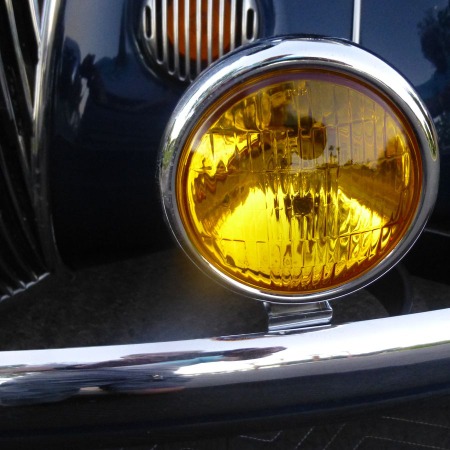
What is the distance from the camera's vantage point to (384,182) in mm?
728

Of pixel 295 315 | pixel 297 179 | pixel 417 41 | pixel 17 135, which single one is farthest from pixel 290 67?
pixel 17 135

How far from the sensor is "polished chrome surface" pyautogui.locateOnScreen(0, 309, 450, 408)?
30.7 inches

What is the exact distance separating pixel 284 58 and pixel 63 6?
452 mm

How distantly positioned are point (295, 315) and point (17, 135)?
528mm

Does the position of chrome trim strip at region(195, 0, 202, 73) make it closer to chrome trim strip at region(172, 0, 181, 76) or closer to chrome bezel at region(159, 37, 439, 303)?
chrome trim strip at region(172, 0, 181, 76)

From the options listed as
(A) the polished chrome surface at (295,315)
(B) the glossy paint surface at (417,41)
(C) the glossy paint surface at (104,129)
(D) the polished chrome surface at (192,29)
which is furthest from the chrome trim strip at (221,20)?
(A) the polished chrome surface at (295,315)

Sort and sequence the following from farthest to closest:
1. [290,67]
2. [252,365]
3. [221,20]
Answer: [221,20] < [252,365] < [290,67]

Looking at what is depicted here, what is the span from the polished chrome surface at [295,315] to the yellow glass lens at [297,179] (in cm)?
7

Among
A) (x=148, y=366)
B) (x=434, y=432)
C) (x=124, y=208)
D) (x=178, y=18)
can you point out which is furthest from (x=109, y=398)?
(x=434, y=432)

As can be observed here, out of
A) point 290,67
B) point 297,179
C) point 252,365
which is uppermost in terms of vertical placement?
point 290,67

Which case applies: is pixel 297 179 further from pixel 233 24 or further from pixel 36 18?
pixel 36 18

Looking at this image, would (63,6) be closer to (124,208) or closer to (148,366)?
(124,208)

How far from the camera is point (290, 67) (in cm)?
67

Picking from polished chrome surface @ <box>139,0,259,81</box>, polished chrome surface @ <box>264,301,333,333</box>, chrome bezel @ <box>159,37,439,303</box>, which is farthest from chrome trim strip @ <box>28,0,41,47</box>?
polished chrome surface @ <box>264,301,333,333</box>
